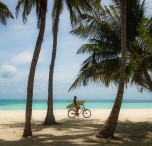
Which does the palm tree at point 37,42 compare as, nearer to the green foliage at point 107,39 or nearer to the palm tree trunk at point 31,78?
the palm tree trunk at point 31,78

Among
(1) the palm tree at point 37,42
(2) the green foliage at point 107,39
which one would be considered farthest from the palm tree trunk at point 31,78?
(2) the green foliage at point 107,39

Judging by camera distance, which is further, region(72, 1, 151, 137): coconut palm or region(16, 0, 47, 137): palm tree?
region(72, 1, 151, 137): coconut palm

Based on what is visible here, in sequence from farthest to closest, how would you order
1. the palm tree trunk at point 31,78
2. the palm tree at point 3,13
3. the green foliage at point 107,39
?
the palm tree at point 3,13, the green foliage at point 107,39, the palm tree trunk at point 31,78

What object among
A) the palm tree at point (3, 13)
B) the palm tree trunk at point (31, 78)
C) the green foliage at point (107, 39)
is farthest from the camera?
the palm tree at point (3, 13)

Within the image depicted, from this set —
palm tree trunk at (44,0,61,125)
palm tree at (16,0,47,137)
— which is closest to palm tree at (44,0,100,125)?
palm tree trunk at (44,0,61,125)

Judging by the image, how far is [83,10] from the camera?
13000mm

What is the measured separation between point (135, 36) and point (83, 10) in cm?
363

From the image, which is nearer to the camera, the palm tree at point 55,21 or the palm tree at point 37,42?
the palm tree at point 37,42

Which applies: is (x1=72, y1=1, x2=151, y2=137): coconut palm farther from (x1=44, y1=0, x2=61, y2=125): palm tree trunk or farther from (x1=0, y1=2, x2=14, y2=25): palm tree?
(x1=0, y1=2, x2=14, y2=25): palm tree

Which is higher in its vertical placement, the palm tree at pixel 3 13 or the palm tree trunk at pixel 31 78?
the palm tree at pixel 3 13

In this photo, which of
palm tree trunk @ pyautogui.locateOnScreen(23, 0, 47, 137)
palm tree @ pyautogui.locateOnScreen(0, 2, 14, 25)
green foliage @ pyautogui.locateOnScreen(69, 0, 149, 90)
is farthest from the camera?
palm tree @ pyautogui.locateOnScreen(0, 2, 14, 25)

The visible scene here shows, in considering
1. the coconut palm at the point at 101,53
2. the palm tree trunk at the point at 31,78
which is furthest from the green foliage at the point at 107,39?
the palm tree trunk at the point at 31,78

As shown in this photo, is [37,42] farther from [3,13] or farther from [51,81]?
[3,13]

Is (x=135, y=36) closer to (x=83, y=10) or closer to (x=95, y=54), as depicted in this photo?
(x=95, y=54)
